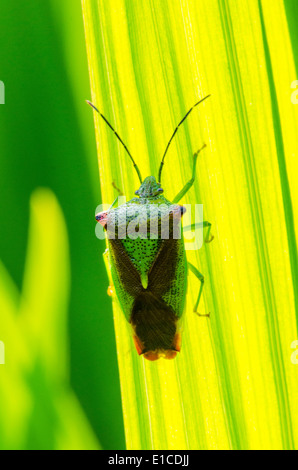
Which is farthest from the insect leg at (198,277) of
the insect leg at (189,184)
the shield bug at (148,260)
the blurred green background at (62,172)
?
the blurred green background at (62,172)

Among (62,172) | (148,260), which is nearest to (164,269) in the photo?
(148,260)

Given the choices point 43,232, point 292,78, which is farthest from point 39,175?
point 292,78

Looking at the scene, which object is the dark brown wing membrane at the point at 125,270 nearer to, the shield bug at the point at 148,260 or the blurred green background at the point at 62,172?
the shield bug at the point at 148,260

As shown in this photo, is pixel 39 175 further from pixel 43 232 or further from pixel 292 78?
pixel 292 78

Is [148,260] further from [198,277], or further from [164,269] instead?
[198,277]

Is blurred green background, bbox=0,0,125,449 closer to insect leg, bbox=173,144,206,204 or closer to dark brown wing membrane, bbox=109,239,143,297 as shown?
dark brown wing membrane, bbox=109,239,143,297
